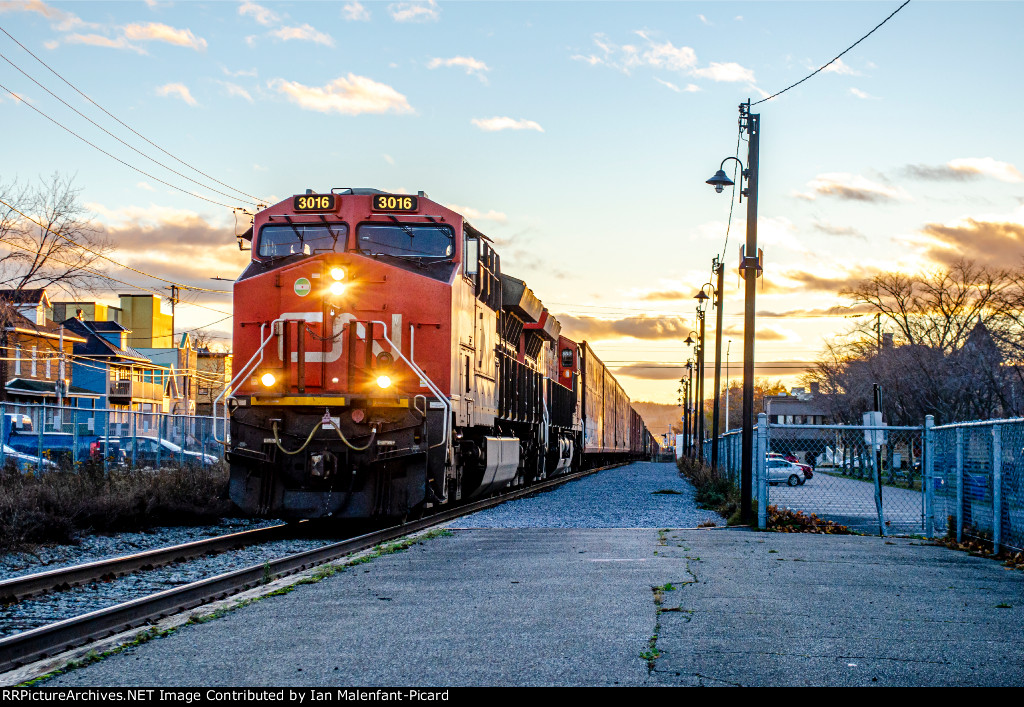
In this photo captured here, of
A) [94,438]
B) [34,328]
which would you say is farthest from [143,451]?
[34,328]

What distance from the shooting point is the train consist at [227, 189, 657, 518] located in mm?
13195

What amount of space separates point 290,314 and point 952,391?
41333mm

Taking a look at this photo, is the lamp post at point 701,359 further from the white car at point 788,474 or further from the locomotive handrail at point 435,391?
the locomotive handrail at point 435,391

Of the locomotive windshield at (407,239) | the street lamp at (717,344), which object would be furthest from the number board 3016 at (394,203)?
the street lamp at (717,344)

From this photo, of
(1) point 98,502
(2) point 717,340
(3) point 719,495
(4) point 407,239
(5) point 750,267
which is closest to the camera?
(1) point 98,502

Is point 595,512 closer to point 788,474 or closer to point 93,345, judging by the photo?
point 788,474

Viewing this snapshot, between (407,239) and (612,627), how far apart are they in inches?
338

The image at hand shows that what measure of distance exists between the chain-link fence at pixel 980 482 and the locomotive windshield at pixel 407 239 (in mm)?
7109

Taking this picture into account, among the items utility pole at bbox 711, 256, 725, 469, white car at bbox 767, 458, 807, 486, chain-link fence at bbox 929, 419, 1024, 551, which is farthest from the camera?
white car at bbox 767, 458, 807, 486

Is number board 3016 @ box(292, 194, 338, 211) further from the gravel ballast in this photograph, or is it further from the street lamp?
the street lamp

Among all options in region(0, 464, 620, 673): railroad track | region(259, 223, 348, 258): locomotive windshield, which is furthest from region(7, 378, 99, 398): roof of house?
region(0, 464, 620, 673): railroad track

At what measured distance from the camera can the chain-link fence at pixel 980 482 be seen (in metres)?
10.7

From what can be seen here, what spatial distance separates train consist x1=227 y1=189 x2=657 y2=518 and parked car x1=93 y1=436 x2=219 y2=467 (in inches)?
297

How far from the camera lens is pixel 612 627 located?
6656 mm
